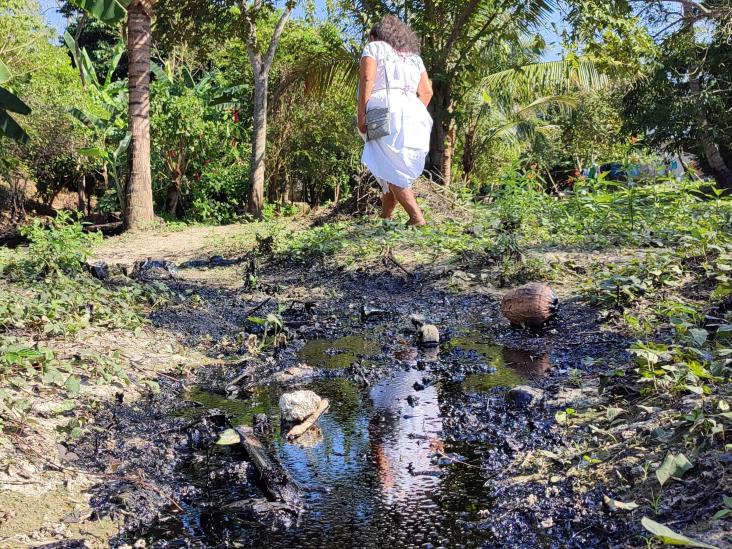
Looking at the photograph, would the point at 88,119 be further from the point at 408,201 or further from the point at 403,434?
the point at 403,434

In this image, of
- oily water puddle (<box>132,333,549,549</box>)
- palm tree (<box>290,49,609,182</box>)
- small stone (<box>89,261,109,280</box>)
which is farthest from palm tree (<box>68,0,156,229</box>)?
oily water puddle (<box>132,333,549,549</box>)

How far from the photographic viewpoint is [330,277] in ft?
21.3

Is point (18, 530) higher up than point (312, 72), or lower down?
A: lower down

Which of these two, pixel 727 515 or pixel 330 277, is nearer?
pixel 727 515

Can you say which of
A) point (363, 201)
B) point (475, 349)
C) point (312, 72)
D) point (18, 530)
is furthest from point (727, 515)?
point (312, 72)

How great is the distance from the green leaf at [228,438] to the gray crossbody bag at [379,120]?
12.1 feet

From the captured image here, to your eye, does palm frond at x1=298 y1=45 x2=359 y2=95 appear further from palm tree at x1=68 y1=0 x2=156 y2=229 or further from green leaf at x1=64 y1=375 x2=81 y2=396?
green leaf at x1=64 y1=375 x2=81 y2=396

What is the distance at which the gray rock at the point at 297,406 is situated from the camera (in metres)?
3.15

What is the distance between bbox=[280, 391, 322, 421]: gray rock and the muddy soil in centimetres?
6

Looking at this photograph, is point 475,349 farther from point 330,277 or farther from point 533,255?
point 330,277

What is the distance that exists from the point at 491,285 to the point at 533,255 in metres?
0.49

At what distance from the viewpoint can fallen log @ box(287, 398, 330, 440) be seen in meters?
3.04

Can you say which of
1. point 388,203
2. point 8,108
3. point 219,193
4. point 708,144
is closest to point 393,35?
point 388,203

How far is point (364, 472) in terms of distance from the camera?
2.67 metres
